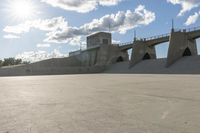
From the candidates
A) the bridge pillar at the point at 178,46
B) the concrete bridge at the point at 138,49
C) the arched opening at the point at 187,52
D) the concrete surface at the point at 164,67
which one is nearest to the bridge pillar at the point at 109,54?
the concrete bridge at the point at 138,49

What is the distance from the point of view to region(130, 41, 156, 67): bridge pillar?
7381 cm

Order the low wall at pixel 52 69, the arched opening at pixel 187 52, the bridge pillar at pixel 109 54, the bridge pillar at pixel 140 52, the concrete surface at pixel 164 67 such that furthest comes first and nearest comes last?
the bridge pillar at pixel 109 54 < the bridge pillar at pixel 140 52 < the low wall at pixel 52 69 < the arched opening at pixel 187 52 < the concrete surface at pixel 164 67

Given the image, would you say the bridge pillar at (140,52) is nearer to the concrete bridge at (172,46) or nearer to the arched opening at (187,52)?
the concrete bridge at (172,46)

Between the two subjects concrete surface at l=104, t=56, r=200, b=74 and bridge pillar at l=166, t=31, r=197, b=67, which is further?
bridge pillar at l=166, t=31, r=197, b=67

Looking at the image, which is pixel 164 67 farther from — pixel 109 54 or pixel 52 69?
pixel 109 54

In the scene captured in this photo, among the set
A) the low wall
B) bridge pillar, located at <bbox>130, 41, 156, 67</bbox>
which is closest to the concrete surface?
bridge pillar, located at <bbox>130, 41, 156, 67</bbox>

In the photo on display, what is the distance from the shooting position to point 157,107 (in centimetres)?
909

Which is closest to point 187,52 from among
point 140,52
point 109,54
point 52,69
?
point 140,52

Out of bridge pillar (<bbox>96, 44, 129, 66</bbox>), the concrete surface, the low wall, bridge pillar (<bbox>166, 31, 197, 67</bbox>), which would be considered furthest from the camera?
bridge pillar (<bbox>96, 44, 129, 66</bbox>)

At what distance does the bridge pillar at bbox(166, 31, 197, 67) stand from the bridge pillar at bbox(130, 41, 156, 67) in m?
14.1

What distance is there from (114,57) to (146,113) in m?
81.6

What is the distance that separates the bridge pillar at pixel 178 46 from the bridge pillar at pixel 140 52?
14117mm

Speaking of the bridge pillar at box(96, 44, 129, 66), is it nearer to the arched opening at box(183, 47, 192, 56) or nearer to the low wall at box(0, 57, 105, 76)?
the low wall at box(0, 57, 105, 76)

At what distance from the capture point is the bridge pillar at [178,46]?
196 ft
